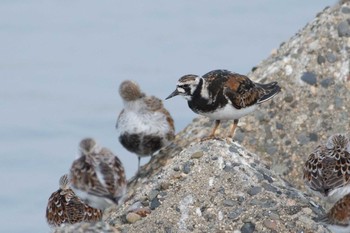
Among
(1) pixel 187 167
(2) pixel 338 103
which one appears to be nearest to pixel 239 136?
(2) pixel 338 103

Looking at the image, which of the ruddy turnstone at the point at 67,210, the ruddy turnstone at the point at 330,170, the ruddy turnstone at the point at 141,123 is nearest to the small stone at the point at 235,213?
the ruddy turnstone at the point at 330,170

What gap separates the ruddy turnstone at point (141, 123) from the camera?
22031 mm

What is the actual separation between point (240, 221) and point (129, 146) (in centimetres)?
493

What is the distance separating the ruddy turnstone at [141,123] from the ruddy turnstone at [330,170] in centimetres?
371

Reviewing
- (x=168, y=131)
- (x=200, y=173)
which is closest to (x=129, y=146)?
(x=168, y=131)

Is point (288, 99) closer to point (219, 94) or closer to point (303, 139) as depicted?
point (303, 139)

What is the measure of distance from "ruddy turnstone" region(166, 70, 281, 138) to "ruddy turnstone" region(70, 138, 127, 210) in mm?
1638

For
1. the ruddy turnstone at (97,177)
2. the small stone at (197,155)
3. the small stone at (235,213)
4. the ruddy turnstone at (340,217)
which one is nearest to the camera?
the ruddy turnstone at (340,217)

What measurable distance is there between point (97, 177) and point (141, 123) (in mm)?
4193

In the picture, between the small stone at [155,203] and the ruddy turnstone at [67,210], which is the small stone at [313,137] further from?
the ruddy turnstone at [67,210]

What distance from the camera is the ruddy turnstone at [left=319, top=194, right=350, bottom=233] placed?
55.2 feet

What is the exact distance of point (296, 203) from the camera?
706 inches

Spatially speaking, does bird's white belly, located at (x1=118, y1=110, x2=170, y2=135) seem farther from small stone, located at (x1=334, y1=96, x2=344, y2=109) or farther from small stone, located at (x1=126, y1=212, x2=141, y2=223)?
small stone, located at (x1=126, y1=212, x2=141, y2=223)

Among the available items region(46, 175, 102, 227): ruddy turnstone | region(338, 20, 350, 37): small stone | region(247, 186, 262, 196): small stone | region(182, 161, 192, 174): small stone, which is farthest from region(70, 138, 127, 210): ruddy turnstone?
region(338, 20, 350, 37): small stone
